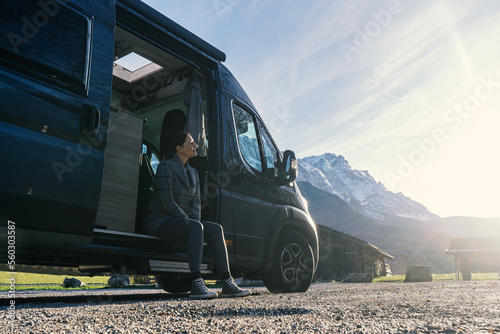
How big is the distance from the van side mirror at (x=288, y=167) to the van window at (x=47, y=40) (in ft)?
8.99

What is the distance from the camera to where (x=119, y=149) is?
4.21 meters

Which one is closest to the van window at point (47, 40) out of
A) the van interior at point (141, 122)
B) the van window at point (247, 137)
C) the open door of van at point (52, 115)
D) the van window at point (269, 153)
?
the open door of van at point (52, 115)

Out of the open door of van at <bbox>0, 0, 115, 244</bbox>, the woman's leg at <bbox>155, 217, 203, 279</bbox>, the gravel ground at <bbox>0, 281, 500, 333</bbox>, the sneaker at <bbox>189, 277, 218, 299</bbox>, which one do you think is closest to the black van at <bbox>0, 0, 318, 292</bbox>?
the open door of van at <bbox>0, 0, 115, 244</bbox>

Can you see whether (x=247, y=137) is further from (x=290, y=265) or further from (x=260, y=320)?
(x=260, y=320)

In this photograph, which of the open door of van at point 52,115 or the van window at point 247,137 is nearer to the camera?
the open door of van at point 52,115

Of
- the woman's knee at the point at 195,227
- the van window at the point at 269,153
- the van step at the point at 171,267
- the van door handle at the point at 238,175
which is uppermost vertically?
the van window at the point at 269,153

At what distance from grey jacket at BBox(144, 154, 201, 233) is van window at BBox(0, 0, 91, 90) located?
4.06ft

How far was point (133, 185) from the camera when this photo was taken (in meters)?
4.29

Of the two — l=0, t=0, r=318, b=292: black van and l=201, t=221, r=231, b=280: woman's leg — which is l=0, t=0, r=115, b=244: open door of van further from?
l=201, t=221, r=231, b=280: woman's leg

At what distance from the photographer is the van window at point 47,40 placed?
8.50ft

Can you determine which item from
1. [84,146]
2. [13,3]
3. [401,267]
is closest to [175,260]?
[84,146]

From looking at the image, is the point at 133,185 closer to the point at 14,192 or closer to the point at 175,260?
the point at 175,260

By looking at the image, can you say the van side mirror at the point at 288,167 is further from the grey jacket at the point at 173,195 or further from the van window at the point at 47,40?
the van window at the point at 47,40

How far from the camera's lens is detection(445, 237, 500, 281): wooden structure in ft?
85.0
